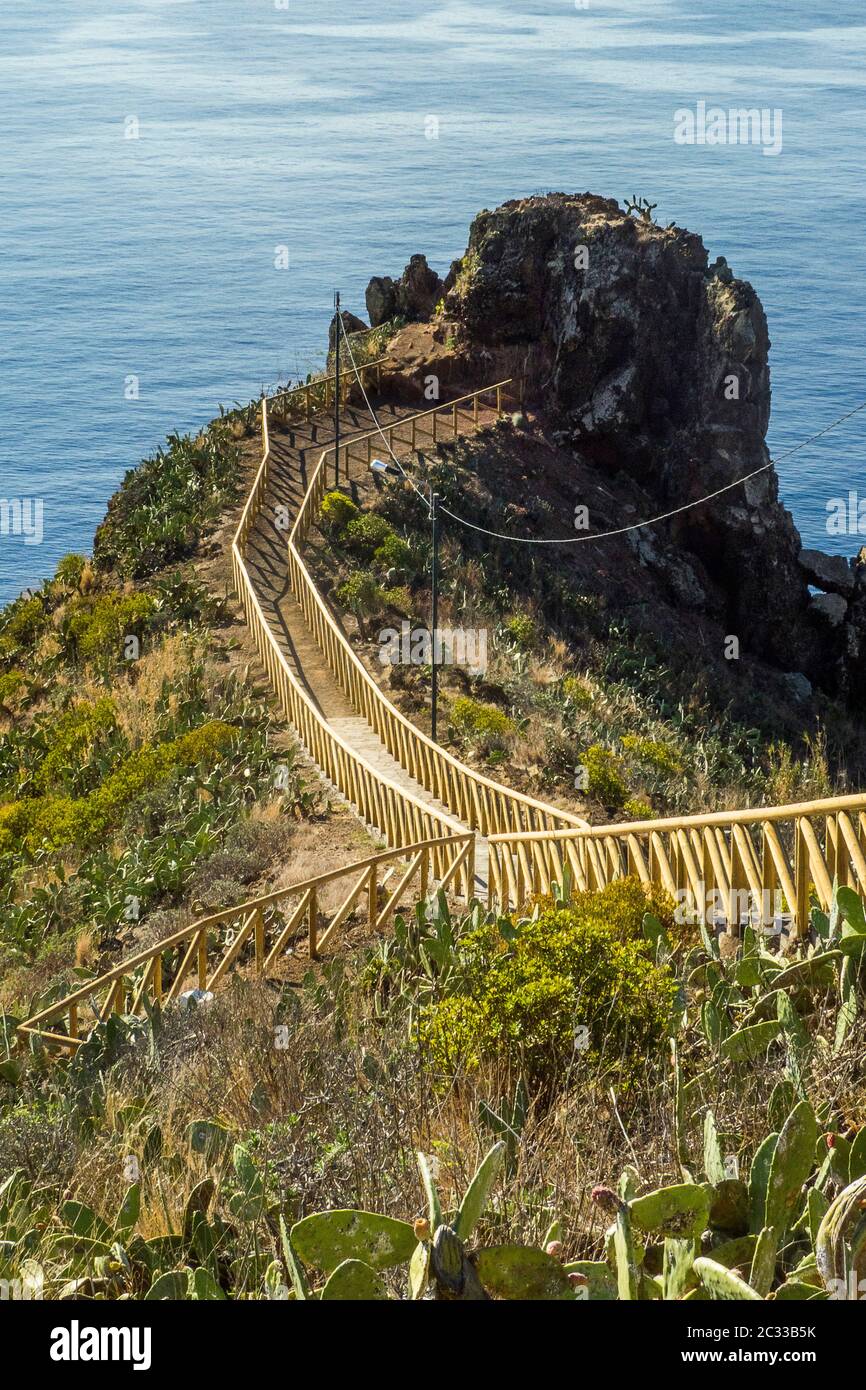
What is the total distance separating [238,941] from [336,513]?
20.5 metres

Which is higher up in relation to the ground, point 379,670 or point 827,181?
point 827,181

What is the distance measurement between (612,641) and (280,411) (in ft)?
41.4

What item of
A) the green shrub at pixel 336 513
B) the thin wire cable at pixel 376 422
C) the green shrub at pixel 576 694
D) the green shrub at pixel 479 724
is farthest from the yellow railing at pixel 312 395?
the green shrub at pixel 479 724

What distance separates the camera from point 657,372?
4244 centimetres

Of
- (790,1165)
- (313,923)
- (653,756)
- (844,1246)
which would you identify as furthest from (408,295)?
(844,1246)

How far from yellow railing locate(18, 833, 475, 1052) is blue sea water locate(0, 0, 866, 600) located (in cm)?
5745

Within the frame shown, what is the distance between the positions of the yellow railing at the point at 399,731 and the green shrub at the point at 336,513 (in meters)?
0.31

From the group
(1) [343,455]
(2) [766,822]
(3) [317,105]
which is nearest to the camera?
(2) [766,822]

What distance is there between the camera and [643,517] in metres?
41.2

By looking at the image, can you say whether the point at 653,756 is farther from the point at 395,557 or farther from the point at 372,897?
the point at 372,897

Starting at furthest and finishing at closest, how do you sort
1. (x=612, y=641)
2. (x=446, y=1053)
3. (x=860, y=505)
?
(x=860, y=505)
(x=612, y=641)
(x=446, y=1053)

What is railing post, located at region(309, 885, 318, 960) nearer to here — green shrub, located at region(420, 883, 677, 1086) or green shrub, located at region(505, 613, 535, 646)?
green shrub, located at region(420, 883, 677, 1086)

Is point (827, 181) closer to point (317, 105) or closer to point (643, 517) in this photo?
point (317, 105)
